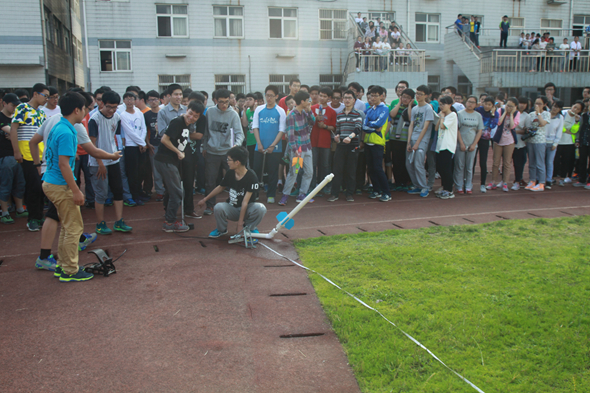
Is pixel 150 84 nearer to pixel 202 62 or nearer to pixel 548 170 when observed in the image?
pixel 202 62

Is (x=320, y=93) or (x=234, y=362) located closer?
(x=234, y=362)

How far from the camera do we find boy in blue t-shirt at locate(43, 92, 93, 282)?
4484mm

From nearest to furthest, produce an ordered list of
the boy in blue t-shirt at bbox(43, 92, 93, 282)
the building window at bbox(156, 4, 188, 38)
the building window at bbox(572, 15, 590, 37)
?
the boy in blue t-shirt at bbox(43, 92, 93, 282) → the building window at bbox(156, 4, 188, 38) → the building window at bbox(572, 15, 590, 37)

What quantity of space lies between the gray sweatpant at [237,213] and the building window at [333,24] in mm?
18613

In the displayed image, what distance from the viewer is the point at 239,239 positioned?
591 centimetres

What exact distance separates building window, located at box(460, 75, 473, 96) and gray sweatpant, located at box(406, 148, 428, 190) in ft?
55.2

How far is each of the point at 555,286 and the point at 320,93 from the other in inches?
211

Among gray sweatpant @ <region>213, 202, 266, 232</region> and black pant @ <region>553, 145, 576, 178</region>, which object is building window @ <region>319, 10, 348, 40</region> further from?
gray sweatpant @ <region>213, 202, 266, 232</region>

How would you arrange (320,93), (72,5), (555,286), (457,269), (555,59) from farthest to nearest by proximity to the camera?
(72,5) → (555,59) → (320,93) → (457,269) → (555,286)

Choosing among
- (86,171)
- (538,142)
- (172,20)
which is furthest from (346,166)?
(172,20)

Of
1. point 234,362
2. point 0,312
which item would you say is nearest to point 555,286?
point 234,362

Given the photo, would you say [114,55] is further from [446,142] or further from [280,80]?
[446,142]

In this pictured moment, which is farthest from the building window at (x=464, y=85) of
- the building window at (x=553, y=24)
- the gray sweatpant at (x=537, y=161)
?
the gray sweatpant at (x=537, y=161)

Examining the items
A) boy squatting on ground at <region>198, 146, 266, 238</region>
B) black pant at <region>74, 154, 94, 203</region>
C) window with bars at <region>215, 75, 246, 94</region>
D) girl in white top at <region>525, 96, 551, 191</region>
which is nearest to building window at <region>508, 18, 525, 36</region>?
window with bars at <region>215, 75, 246, 94</region>
